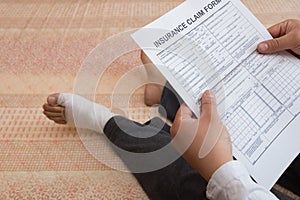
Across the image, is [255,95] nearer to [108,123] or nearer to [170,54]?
[170,54]

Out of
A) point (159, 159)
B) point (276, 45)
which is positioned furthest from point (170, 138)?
point (276, 45)

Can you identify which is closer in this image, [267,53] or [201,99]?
[201,99]

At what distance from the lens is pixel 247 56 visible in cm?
70

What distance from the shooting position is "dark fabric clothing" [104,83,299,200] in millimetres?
666

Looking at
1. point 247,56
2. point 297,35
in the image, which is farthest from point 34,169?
point 297,35

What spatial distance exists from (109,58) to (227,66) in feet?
1.27

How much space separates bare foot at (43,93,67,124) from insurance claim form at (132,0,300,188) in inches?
11.6

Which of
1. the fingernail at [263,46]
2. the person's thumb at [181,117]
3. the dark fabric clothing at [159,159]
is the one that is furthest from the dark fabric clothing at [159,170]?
the fingernail at [263,46]

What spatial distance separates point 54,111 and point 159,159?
266 mm

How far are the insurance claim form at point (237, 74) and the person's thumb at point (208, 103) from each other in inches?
0.5

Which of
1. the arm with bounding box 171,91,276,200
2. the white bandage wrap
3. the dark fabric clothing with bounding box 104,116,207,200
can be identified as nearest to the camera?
the arm with bounding box 171,91,276,200

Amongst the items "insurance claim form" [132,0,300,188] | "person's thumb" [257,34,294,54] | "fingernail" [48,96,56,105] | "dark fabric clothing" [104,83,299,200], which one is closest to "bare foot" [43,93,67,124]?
"fingernail" [48,96,56,105]

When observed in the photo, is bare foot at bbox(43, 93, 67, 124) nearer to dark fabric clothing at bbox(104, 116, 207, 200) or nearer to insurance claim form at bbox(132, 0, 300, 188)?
dark fabric clothing at bbox(104, 116, 207, 200)

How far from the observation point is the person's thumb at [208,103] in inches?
23.6
